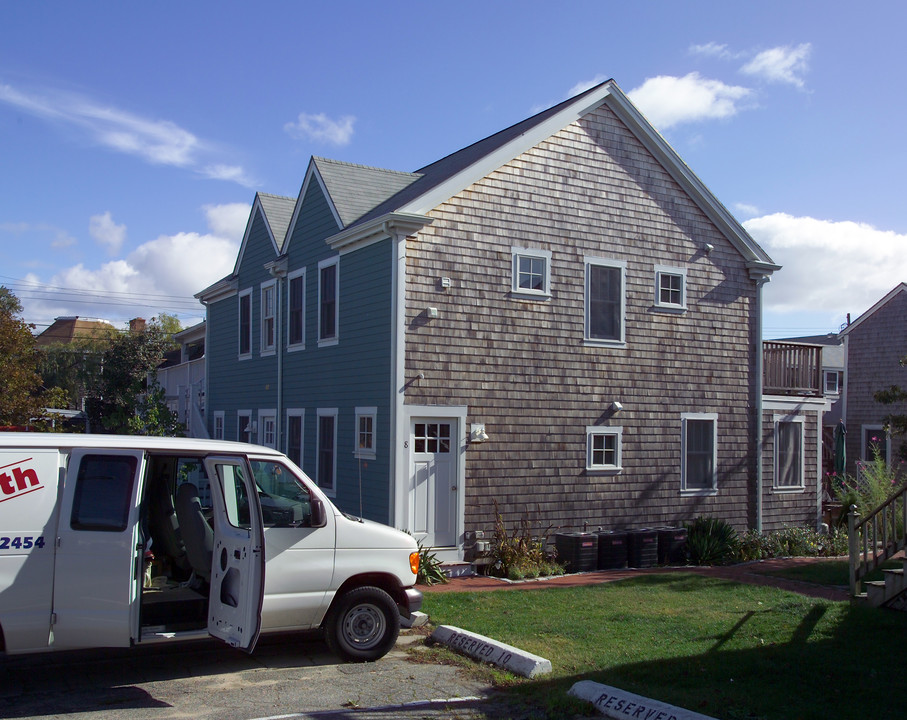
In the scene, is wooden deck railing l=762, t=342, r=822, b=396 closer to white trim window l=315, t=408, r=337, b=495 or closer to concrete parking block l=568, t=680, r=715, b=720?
white trim window l=315, t=408, r=337, b=495

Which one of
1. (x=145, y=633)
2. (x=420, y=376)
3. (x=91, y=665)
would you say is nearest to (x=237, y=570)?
(x=145, y=633)

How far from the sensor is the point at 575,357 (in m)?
15.8

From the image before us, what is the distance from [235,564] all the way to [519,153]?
33.3ft

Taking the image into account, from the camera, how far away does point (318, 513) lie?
7996 mm

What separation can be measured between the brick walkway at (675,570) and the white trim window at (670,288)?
5.02 metres

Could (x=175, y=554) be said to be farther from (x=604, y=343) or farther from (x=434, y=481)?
(x=604, y=343)

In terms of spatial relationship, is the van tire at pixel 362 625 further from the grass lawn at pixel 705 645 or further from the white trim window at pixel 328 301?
the white trim window at pixel 328 301

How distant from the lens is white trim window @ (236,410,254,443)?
2039 centimetres

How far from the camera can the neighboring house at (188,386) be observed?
24172mm

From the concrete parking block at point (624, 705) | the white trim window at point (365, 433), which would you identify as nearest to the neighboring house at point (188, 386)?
the white trim window at point (365, 433)

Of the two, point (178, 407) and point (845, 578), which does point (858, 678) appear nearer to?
point (845, 578)

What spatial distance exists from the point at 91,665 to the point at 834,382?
34.2 m

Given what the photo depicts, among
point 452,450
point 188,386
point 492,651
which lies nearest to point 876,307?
point 452,450

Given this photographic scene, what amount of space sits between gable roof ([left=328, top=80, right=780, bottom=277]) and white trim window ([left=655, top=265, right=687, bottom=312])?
1.52 m
